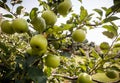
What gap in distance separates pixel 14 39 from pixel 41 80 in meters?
2.65

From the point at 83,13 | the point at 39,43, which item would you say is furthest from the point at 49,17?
the point at 83,13

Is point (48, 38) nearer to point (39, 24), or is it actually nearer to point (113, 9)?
point (39, 24)

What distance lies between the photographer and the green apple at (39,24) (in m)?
1.36

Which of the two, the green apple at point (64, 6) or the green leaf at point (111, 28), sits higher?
the green apple at point (64, 6)

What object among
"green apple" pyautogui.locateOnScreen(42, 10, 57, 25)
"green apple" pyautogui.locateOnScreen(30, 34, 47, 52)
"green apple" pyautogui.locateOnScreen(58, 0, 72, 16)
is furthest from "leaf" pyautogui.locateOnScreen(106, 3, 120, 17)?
"green apple" pyautogui.locateOnScreen(30, 34, 47, 52)

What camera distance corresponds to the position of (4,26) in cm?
157

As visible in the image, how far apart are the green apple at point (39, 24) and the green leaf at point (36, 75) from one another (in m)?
0.28

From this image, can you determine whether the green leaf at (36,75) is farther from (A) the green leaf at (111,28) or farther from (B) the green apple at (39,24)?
(A) the green leaf at (111,28)

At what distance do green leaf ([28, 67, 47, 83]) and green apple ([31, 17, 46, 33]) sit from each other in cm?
28

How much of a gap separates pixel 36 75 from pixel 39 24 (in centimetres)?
36

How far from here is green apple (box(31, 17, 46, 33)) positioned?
136 cm

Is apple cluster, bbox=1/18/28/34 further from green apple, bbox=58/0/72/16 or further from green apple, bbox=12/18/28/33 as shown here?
green apple, bbox=58/0/72/16

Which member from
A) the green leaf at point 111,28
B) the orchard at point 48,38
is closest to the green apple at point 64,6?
the orchard at point 48,38

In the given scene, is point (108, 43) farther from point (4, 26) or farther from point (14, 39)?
point (14, 39)
